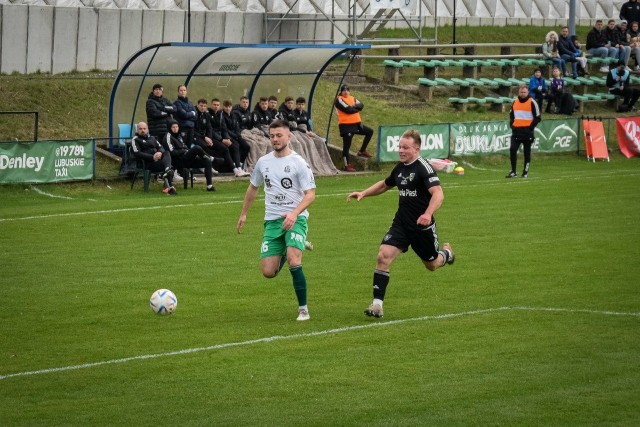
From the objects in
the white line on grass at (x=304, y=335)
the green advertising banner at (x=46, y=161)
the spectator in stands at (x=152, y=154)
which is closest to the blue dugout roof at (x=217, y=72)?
the spectator in stands at (x=152, y=154)

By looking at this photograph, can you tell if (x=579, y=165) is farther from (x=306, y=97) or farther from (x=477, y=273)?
(x=477, y=273)

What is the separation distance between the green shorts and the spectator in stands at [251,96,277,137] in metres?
17.2

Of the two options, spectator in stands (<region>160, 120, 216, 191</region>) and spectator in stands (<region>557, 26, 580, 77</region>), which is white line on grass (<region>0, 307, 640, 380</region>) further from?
spectator in stands (<region>557, 26, 580, 77</region>)

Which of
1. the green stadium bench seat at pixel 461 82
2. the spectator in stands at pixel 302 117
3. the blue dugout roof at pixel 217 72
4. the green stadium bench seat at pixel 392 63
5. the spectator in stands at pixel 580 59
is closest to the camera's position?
the blue dugout roof at pixel 217 72

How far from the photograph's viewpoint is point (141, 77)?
28984mm

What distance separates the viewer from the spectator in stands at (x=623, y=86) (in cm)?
4359

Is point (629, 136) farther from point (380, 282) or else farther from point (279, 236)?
point (279, 236)

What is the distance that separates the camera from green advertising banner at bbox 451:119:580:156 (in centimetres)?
Answer: 3366

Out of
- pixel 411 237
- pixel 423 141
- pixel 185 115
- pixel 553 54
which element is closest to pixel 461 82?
pixel 553 54

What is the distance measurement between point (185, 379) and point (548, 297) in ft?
17.9

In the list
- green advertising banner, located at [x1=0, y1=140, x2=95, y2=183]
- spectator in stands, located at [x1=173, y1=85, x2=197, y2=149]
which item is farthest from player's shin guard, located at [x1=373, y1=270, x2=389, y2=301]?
spectator in stands, located at [x1=173, y1=85, x2=197, y2=149]

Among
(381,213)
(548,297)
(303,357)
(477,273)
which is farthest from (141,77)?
(303,357)

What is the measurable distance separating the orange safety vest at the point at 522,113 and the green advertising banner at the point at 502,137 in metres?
3.82

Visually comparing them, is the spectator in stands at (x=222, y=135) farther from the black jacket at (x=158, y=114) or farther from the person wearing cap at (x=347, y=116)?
the person wearing cap at (x=347, y=116)
